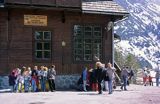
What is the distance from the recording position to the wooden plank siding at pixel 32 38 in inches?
1124

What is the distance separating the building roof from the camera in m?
30.0

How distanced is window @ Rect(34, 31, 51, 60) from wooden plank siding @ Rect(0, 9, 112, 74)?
10.3 inches

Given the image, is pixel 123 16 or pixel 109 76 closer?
pixel 109 76

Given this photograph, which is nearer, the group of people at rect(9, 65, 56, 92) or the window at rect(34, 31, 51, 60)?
the group of people at rect(9, 65, 56, 92)

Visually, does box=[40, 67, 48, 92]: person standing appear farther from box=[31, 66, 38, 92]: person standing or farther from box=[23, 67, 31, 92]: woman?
box=[23, 67, 31, 92]: woman

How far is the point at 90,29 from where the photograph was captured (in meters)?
30.7

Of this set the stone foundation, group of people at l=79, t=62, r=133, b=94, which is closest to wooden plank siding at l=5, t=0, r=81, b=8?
group of people at l=79, t=62, r=133, b=94

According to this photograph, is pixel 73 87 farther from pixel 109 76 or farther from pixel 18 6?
pixel 18 6

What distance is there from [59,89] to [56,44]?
2912 millimetres

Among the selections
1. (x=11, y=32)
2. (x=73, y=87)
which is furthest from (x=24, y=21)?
(x=73, y=87)

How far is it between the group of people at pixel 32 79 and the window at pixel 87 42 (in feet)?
9.14

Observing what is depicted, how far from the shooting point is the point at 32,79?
90.9ft

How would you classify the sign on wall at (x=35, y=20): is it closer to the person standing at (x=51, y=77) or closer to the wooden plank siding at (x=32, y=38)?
the wooden plank siding at (x=32, y=38)

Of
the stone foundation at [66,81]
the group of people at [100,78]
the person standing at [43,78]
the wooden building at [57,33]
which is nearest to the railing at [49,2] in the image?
the wooden building at [57,33]
